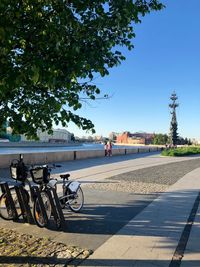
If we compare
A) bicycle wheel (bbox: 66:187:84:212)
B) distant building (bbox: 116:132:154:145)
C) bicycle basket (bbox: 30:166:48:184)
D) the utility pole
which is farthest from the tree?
distant building (bbox: 116:132:154:145)

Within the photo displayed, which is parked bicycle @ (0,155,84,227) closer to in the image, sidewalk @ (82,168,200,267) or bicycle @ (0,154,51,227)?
bicycle @ (0,154,51,227)

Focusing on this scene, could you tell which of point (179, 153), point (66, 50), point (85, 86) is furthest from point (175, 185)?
point (179, 153)

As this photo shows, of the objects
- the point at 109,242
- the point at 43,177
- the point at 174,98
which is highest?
the point at 174,98

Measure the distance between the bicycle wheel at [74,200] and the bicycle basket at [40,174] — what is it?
3.76 feet

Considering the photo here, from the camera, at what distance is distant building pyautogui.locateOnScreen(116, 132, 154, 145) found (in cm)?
12418

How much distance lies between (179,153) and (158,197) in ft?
93.4

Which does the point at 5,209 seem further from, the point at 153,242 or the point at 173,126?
the point at 173,126

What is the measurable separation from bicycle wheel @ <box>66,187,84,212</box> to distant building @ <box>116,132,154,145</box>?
370 ft

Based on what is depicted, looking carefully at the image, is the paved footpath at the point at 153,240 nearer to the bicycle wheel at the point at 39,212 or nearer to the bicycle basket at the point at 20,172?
the bicycle wheel at the point at 39,212

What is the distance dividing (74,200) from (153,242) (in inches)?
97.7

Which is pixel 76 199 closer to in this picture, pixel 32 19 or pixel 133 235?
pixel 133 235

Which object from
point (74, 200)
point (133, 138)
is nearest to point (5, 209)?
point (74, 200)

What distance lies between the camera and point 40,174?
6.98 meters

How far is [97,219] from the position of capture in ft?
24.9
